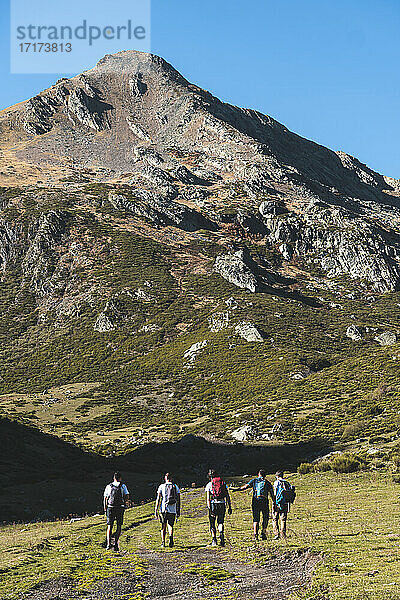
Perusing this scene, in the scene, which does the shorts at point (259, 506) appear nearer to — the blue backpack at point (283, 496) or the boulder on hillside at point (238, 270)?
the blue backpack at point (283, 496)

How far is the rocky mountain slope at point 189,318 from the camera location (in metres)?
75.6

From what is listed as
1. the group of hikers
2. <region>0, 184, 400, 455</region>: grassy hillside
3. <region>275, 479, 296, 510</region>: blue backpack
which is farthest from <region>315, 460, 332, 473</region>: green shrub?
<region>275, 479, 296, 510</region>: blue backpack

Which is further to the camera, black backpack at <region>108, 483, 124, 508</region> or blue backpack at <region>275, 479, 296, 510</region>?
blue backpack at <region>275, 479, 296, 510</region>

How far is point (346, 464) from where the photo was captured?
125 ft

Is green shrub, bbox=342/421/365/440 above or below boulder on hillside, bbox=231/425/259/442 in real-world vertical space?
above

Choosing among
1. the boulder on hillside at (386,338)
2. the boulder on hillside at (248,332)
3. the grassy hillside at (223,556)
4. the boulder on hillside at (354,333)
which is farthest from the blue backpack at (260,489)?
the boulder on hillside at (386,338)

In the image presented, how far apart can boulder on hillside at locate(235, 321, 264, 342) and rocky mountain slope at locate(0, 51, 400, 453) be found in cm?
33

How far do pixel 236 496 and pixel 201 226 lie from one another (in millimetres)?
153898

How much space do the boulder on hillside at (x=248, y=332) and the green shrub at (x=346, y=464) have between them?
69780 mm

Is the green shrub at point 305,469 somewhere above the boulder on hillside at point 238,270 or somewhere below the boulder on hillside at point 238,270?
below

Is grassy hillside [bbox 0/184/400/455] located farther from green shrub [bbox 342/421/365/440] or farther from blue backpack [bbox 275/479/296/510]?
blue backpack [bbox 275/479/296/510]

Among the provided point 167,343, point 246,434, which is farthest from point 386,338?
point 246,434

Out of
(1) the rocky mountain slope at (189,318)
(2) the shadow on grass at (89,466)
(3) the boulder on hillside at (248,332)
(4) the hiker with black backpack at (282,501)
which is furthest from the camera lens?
(3) the boulder on hillside at (248,332)

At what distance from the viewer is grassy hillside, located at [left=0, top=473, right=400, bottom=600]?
13.4 metres
